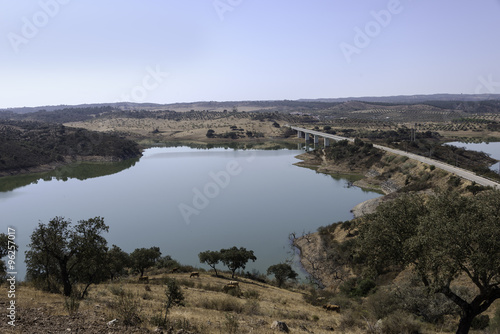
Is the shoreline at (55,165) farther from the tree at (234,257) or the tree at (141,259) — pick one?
the tree at (234,257)

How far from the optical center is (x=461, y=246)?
31.6 ft

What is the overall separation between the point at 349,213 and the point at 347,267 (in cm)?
1563

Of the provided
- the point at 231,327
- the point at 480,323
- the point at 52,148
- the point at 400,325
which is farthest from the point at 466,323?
the point at 52,148

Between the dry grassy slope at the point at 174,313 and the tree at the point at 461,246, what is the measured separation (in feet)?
13.3

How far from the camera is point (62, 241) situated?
13734 millimetres

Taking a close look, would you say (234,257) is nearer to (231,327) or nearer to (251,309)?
(251,309)

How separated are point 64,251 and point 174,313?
6245 millimetres

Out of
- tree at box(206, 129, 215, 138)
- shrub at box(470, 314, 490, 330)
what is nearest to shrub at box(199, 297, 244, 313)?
shrub at box(470, 314, 490, 330)

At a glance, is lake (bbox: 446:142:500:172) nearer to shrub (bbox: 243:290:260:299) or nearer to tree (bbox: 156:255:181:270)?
tree (bbox: 156:255:181:270)

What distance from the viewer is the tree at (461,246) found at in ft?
31.0

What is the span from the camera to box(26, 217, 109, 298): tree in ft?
44.8

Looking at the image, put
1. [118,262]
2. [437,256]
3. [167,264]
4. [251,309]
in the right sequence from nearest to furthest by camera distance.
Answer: [437,256], [251,309], [118,262], [167,264]

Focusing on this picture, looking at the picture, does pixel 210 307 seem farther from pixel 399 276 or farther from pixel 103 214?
pixel 103 214

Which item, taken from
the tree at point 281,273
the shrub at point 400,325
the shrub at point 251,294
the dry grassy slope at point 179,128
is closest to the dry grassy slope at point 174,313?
the shrub at point 251,294
